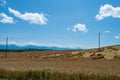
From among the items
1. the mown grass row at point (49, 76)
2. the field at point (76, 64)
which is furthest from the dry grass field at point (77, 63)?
the mown grass row at point (49, 76)

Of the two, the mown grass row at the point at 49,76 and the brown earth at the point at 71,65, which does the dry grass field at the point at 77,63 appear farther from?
the mown grass row at the point at 49,76

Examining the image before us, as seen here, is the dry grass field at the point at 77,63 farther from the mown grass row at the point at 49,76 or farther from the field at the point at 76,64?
the mown grass row at the point at 49,76

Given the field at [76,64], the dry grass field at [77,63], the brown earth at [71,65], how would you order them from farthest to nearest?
1. the dry grass field at [77,63]
2. the brown earth at [71,65]
3. the field at [76,64]

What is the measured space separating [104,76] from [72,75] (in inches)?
104

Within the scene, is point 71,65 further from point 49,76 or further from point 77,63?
point 49,76

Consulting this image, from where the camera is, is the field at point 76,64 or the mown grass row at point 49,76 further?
the field at point 76,64

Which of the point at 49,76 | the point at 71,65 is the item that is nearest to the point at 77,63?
the point at 71,65

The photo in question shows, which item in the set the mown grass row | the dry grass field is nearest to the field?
the dry grass field

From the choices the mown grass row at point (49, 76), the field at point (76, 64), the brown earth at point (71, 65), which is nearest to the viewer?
the mown grass row at point (49, 76)

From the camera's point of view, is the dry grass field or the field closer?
the field

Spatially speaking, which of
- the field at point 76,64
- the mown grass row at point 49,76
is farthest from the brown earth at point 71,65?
the mown grass row at point 49,76

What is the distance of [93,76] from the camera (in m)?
21.0

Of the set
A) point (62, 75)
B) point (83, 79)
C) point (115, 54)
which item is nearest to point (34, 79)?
point (62, 75)

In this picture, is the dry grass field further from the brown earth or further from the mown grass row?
the mown grass row
